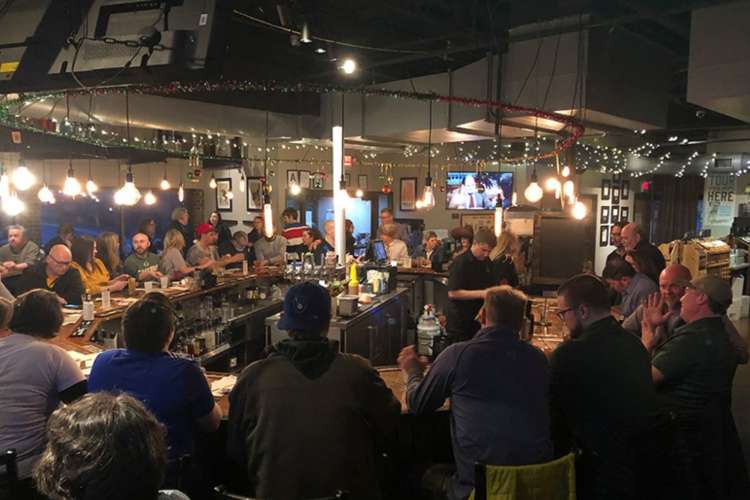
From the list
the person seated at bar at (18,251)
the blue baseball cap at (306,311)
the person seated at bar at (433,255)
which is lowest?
the person seated at bar at (433,255)

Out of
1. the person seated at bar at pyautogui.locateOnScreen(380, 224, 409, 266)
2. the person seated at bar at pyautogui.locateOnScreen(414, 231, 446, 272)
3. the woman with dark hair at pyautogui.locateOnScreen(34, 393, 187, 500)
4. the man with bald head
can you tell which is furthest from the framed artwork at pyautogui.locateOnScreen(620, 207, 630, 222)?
the woman with dark hair at pyautogui.locateOnScreen(34, 393, 187, 500)

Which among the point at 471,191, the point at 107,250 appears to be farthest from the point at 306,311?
the point at 471,191

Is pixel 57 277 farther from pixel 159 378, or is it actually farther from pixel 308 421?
pixel 308 421

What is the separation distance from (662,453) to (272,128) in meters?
7.26

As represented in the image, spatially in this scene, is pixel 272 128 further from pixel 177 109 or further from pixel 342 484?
pixel 342 484

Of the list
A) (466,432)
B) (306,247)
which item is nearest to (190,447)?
(466,432)

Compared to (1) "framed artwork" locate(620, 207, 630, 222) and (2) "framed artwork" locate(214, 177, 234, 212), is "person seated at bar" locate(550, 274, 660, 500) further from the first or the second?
(1) "framed artwork" locate(620, 207, 630, 222)

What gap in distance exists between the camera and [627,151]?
10.8m

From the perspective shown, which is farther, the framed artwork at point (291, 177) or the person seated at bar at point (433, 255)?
the framed artwork at point (291, 177)

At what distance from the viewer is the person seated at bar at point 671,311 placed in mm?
3451

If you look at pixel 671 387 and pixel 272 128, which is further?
pixel 272 128

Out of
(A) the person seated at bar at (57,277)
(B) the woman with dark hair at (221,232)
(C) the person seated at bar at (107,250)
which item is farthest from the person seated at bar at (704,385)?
(B) the woman with dark hair at (221,232)

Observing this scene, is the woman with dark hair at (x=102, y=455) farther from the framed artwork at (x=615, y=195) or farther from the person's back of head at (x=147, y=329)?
the framed artwork at (x=615, y=195)

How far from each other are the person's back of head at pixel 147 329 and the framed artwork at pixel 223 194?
378 inches
